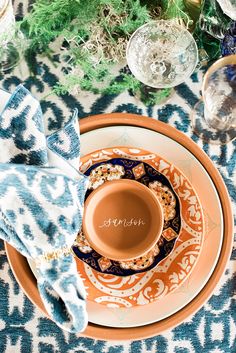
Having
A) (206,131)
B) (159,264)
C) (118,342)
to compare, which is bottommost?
(118,342)

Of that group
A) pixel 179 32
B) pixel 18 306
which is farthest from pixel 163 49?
pixel 18 306

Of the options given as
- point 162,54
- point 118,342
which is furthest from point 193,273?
point 162,54

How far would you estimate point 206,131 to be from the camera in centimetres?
95

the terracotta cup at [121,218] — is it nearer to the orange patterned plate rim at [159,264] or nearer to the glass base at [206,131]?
the orange patterned plate rim at [159,264]

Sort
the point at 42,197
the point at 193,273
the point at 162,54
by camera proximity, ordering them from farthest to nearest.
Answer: the point at 162,54 < the point at 193,273 < the point at 42,197

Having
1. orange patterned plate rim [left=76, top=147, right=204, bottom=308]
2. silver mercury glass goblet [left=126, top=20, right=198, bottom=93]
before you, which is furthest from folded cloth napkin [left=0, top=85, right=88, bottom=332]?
silver mercury glass goblet [left=126, top=20, right=198, bottom=93]

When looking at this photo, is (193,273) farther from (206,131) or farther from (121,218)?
(206,131)

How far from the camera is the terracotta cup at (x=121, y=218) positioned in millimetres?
810

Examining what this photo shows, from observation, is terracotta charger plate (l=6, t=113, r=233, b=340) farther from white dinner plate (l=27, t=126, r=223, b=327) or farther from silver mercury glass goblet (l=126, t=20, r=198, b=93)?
silver mercury glass goblet (l=126, t=20, r=198, b=93)

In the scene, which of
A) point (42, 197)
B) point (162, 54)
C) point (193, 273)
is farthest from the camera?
point (162, 54)

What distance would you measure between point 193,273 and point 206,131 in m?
0.26

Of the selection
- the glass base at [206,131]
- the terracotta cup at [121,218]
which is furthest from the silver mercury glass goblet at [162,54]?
the terracotta cup at [121,218]

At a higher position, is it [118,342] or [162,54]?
[162,54]

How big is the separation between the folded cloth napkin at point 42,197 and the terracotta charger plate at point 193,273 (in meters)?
0.06
